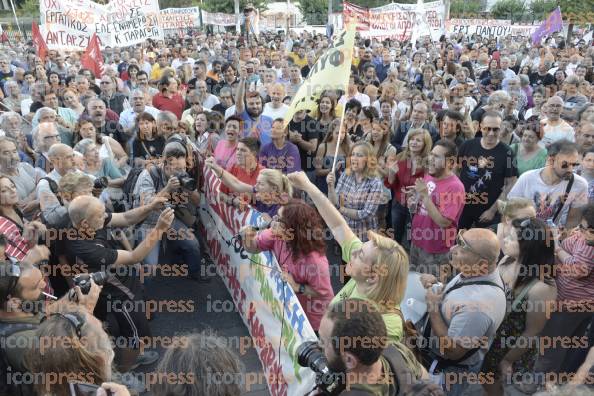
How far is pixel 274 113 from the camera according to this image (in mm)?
7590

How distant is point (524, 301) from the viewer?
3.14 m

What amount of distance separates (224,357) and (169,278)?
413 centimetres

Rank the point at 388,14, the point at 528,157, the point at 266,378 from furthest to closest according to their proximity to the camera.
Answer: the point at 388,14 → the point at 528,157 → the point at 266,378

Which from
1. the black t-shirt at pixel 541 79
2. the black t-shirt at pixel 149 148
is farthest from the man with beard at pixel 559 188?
the black t-shirt at pixel 541 79

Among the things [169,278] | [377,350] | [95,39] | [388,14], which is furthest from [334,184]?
[388,14]

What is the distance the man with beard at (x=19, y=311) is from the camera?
104 inches

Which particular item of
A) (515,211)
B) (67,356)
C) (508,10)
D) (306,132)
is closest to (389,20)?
(306,132)

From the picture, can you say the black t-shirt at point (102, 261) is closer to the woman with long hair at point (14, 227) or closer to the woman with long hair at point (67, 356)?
the woman with long hair at point (14, 227)

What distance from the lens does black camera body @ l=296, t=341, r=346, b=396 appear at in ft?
7.57

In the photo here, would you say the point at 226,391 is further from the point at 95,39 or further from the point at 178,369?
the point at 95,39

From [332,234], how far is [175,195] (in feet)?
5.65

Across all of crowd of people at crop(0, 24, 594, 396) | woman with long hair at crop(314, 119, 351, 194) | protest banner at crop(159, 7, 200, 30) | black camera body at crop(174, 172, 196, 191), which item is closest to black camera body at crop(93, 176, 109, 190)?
crowd of people at crop(0, 24, 594, 396)

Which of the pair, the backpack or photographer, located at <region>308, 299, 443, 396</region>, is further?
the backpack

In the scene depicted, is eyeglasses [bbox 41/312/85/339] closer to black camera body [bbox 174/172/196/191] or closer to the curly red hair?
the curly red hair
